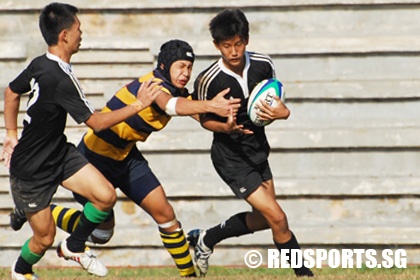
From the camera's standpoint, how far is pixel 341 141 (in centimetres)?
1118

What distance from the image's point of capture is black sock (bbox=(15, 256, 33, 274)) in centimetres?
943

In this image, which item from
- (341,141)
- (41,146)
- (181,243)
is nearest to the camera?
(41,146)

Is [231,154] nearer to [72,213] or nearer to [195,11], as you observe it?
[72,213]

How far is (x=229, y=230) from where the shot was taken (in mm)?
10039

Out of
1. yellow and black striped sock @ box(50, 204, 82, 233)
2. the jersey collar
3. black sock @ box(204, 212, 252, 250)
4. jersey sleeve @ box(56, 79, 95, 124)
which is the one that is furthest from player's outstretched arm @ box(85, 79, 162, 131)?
black sock @ box(204, 212, 252, 250)

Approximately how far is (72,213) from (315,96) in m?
2.81

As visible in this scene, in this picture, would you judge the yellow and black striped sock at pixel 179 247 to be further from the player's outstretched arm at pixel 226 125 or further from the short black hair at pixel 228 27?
the short black hair at pixel 228 27

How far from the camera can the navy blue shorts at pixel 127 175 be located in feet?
31.2

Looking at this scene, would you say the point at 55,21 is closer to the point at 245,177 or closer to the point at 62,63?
the point at 62,63

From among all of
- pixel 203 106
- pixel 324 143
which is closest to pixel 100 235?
pixel 203 106

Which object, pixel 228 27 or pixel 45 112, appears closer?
pixel 45 112

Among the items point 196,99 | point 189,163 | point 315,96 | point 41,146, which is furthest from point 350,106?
point 41,146

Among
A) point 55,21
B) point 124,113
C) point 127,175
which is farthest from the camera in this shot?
point 127,175

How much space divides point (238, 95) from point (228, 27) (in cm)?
58
